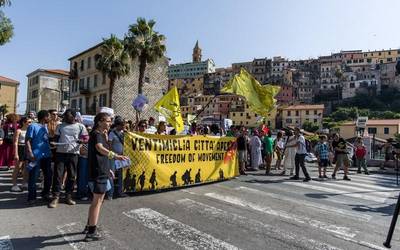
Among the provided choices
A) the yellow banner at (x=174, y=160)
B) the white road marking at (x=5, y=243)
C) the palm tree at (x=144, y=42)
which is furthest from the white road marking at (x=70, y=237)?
the palm tree at (x=144, y=42)

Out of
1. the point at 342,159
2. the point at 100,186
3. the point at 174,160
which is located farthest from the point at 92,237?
the point at 342,159

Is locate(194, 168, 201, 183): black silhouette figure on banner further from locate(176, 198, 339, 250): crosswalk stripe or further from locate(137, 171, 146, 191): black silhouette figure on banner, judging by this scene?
locate(176, 198, 339, 250): crosswalk stripe

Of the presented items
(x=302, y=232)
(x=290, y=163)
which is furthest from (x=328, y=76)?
(x=302, y=232)

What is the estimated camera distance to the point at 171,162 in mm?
9453

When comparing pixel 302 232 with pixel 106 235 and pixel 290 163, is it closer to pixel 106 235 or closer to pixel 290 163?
pixel 106 235

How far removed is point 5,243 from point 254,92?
31.7 ft

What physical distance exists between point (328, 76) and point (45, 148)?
142663 millimetres

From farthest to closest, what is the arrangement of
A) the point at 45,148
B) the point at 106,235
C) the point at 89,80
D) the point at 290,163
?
the point at 89,80
the point at 290,163
the point at 45,148
the point at 106,235

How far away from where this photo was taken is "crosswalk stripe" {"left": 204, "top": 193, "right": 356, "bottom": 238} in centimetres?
618

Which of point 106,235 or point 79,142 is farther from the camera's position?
point 79,142

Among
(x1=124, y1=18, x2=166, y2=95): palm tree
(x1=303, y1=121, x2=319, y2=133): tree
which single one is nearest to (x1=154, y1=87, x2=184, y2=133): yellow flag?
(x1=124, y1=18, x2=166, y2=95): palm tree

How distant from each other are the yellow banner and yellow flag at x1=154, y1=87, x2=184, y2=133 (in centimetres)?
127

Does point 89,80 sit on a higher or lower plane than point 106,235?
higher

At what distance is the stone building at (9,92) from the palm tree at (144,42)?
60667 millimetres
